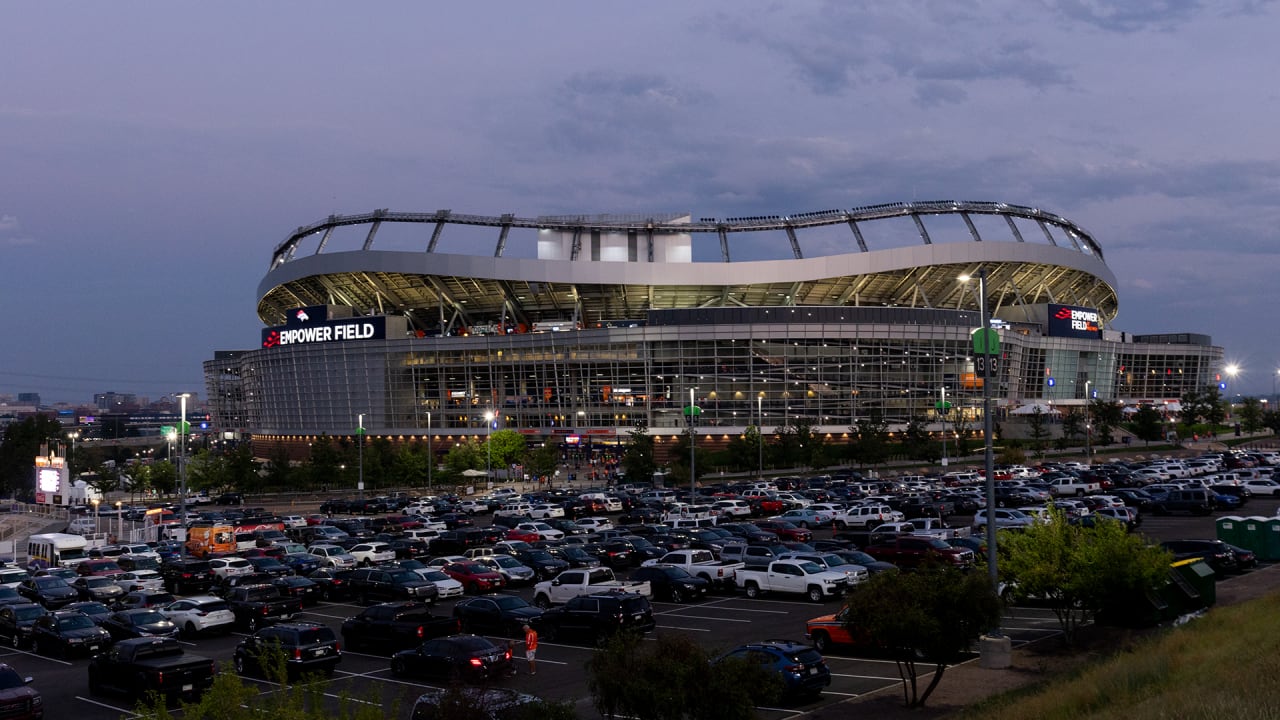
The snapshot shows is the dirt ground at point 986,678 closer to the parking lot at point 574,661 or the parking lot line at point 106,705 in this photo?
the parking lot at point 574,661

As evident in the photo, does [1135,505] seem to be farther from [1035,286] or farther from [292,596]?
[1035,286]

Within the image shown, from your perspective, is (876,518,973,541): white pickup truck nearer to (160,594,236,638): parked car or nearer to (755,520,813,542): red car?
(755,520,813,542): red car

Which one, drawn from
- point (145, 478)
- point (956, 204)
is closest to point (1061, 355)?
point (956, 204)

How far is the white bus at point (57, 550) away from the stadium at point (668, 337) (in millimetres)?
65435

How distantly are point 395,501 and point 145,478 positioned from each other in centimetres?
3694

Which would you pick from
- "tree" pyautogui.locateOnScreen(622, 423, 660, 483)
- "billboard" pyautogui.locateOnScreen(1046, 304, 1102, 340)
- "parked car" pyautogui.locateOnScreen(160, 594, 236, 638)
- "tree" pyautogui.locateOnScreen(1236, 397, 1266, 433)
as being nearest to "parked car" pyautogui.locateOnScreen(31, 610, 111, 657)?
"parked car" pyautogui.locateOnScreen(160, 594, 236, 638)

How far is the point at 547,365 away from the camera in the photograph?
420 feet

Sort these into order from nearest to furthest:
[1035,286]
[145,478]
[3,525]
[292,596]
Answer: [292,596], [3,525], [145,478], [1035,286]

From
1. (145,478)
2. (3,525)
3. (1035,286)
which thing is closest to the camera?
(3,525)

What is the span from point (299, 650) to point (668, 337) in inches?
3834

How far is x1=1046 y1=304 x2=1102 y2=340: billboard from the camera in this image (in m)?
147

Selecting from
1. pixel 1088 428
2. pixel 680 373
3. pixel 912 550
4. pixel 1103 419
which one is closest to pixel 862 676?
pixel 912 550

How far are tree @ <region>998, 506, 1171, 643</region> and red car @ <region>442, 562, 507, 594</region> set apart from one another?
790 inches

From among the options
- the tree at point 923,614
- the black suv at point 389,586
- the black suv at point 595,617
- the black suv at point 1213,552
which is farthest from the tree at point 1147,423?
the tree at point 923,614
